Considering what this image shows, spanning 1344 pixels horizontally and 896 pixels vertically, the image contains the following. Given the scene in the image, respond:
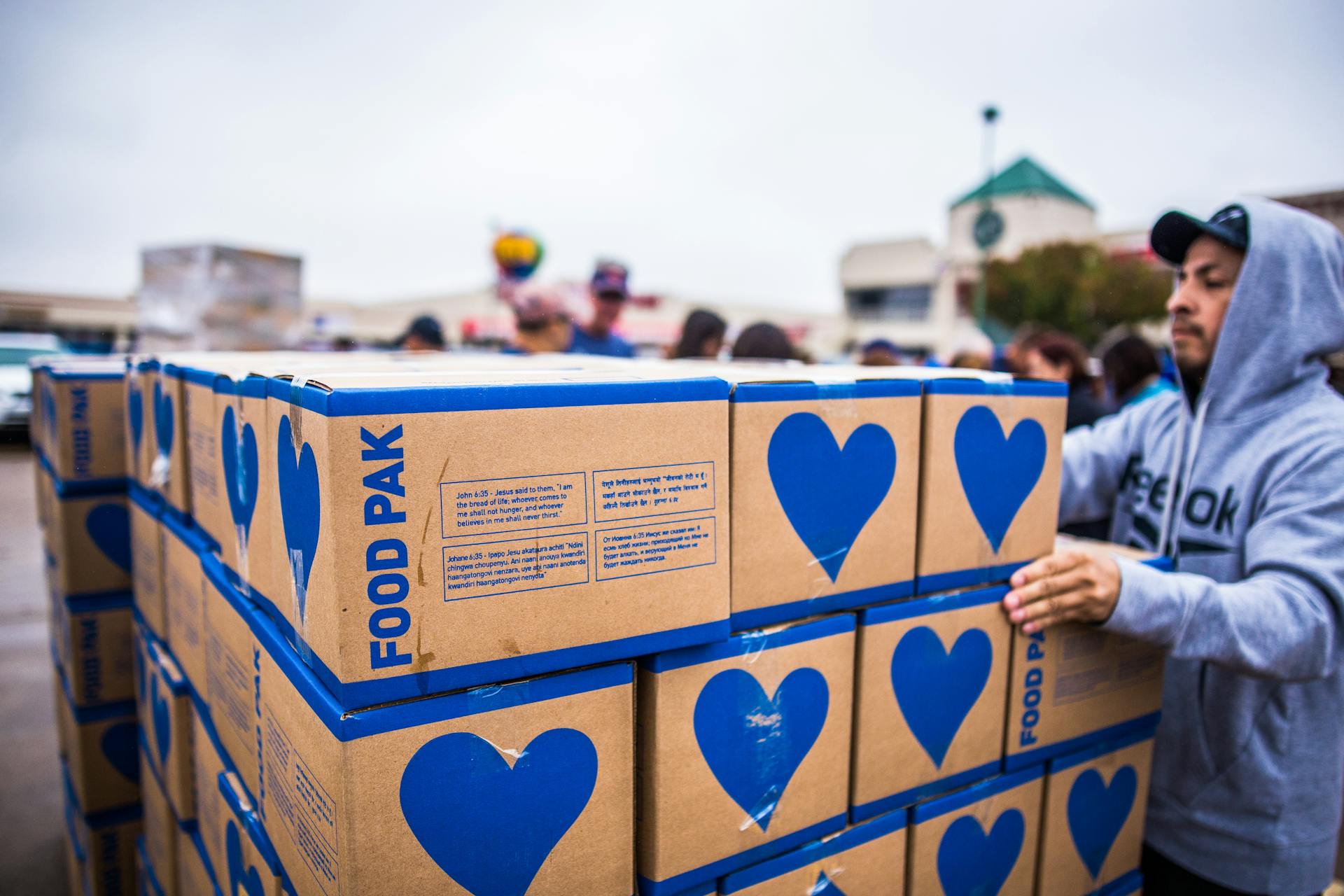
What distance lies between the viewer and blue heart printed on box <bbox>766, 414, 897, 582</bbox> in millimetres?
1160

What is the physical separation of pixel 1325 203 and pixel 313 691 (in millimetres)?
21749

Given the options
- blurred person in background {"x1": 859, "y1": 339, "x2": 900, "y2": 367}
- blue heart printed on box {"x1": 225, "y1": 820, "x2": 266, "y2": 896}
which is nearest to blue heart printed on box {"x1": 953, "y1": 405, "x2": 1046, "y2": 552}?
blue heart printed on box {"x1": 225, "y1": 820, "x2": 266, "y2": 896}

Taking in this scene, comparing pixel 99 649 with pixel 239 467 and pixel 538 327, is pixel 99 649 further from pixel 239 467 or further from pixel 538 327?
pixel 538 327

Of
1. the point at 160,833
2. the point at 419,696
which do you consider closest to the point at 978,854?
the point at 419,696

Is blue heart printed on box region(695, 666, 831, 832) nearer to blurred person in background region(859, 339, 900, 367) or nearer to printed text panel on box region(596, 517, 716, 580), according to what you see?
printed text panel on box region(596, 517, 716, 580)

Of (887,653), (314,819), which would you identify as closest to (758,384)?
(887,653)

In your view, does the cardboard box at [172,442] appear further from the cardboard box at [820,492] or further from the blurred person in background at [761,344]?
the blurred person in background at [761,344]

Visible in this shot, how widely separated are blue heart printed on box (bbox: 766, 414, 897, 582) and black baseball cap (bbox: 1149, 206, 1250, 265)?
3.34 ft

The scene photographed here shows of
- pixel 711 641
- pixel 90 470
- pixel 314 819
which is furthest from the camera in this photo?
pixel 90 470

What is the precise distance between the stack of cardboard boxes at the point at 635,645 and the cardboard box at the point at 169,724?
0.01 meters

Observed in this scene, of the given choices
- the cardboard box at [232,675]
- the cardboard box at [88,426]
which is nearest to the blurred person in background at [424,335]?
the cardboard box at [88,426]

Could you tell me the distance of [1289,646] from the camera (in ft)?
4.41

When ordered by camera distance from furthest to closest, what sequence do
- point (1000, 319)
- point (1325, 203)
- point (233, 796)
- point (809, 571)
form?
point (1000, 319), point (1325, 203), point (233, 796), point (809, 571)

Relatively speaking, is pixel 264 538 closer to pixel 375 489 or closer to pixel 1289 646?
pixel 375 489
